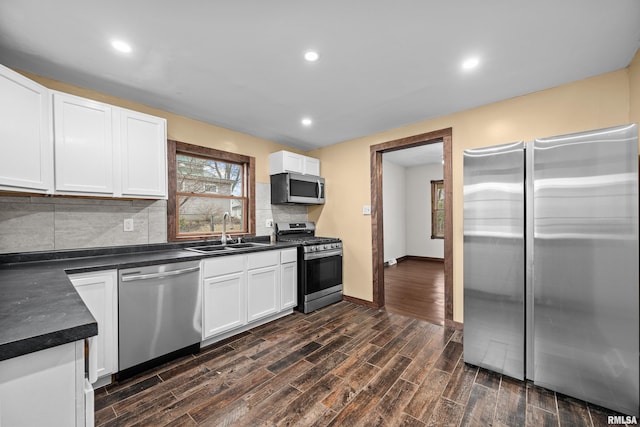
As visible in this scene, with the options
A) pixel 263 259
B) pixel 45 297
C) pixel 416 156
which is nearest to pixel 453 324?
pixel 263 259

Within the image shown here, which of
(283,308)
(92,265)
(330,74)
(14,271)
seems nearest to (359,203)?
(283,308)

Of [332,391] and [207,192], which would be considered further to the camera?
[207,192]

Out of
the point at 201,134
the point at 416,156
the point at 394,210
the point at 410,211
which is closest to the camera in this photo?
the point at 201,134

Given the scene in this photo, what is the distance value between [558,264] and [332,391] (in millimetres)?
1752

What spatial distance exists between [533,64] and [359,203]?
2.30 meters

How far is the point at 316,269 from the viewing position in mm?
3492

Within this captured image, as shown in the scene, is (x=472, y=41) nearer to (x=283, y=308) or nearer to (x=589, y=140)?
(x=589, y=140)

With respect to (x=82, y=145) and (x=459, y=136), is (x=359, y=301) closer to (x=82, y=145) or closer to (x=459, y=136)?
(x=459, y=136)

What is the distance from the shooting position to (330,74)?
7.07 feet

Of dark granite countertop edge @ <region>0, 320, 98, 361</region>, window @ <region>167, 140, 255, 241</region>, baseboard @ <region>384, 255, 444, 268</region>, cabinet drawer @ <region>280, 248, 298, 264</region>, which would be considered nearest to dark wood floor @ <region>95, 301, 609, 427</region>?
cabinet drawer @ <region>280, 248, 298, 264</region>

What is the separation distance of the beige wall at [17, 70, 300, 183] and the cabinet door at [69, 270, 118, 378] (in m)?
1.61

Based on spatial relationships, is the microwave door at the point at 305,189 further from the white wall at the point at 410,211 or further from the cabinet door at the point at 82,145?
the white wall at the point at 410,211

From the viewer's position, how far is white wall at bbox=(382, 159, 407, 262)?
20.4 ft

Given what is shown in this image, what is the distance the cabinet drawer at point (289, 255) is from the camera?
3224 millimetres
